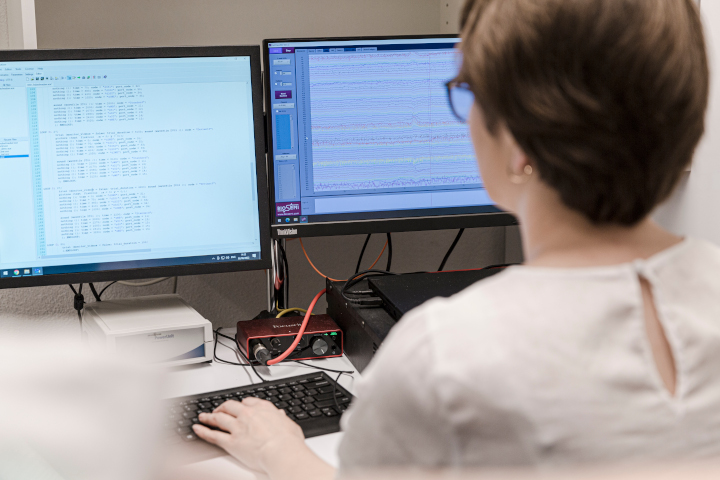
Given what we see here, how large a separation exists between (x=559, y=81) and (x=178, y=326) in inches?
28.4

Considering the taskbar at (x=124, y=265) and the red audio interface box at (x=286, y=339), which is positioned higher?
the taskbar at (x=124, y=265)

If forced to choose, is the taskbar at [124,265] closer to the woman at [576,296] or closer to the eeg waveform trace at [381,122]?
the eeg waveform trace at [381,122]

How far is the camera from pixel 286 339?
39.8 inches

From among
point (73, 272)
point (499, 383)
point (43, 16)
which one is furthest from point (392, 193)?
point (499, 383)

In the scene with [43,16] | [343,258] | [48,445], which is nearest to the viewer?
[48,445]

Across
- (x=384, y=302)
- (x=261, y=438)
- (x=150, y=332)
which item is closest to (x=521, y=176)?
(x=261, y=438)

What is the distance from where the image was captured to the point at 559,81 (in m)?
0.41

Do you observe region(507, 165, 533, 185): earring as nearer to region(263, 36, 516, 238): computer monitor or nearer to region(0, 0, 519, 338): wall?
region(263, 36, 516, 238): computer monitor

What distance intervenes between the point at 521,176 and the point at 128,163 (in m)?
0.69

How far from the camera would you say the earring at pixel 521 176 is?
457 millimetres

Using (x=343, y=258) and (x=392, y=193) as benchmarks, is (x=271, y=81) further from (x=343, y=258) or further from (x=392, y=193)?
(x=343, y=258)

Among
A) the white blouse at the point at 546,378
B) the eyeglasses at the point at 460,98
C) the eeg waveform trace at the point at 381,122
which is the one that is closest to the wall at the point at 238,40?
the eeg waveform trace at the point at 381,122

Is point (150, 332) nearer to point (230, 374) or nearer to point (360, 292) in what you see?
point (230, 374)

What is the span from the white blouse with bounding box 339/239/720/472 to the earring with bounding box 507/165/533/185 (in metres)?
0.08
